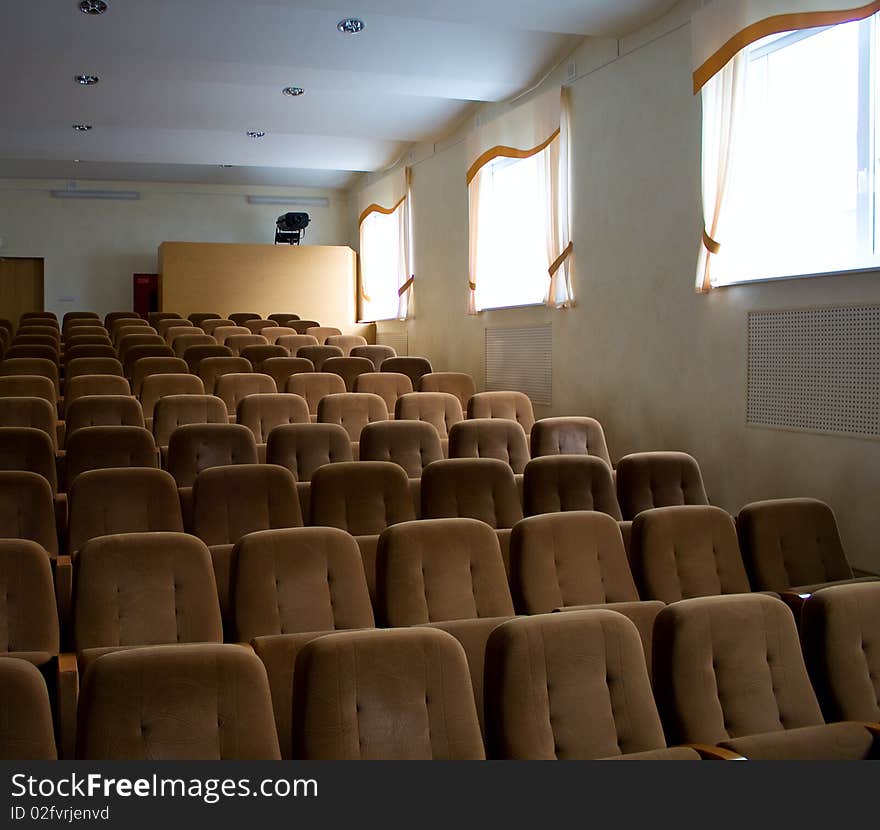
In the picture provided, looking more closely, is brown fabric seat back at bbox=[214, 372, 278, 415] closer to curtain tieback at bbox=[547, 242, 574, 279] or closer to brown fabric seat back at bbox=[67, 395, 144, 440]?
brown fabric seat back at bbox=[67, 395, 144, 440]

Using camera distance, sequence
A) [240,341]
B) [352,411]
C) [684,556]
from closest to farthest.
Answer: [684,556] < [352,411] < [240,341]

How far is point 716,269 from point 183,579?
12.1ft

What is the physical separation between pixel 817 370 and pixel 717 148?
57.5 inches

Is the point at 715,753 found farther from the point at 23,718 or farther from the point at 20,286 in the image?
the point at 20,286

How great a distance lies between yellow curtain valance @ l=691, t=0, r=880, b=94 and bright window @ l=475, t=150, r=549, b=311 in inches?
92.8

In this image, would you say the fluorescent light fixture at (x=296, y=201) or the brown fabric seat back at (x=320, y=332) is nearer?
the brown fabric seat back at (x=320, y=332)

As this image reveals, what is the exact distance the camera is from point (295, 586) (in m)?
2.98

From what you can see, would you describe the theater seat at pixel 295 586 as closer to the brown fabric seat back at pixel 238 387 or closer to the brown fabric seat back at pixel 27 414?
the brown fabric seat back at pixel 27 414

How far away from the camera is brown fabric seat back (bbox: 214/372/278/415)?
20.8 ft

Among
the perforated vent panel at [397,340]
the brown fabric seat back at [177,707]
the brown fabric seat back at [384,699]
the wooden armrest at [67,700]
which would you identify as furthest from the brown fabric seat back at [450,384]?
the brown fabric seat back at [177,707]

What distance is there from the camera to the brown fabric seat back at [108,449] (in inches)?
175

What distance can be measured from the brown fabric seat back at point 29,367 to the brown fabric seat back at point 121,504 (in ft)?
11.4

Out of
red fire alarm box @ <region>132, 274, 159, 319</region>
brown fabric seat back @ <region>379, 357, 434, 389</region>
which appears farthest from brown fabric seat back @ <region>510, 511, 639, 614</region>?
red fire alarm box @ <region>132, 274, 159, 319</region>

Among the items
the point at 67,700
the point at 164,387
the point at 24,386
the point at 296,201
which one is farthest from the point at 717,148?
the point at 296,201
